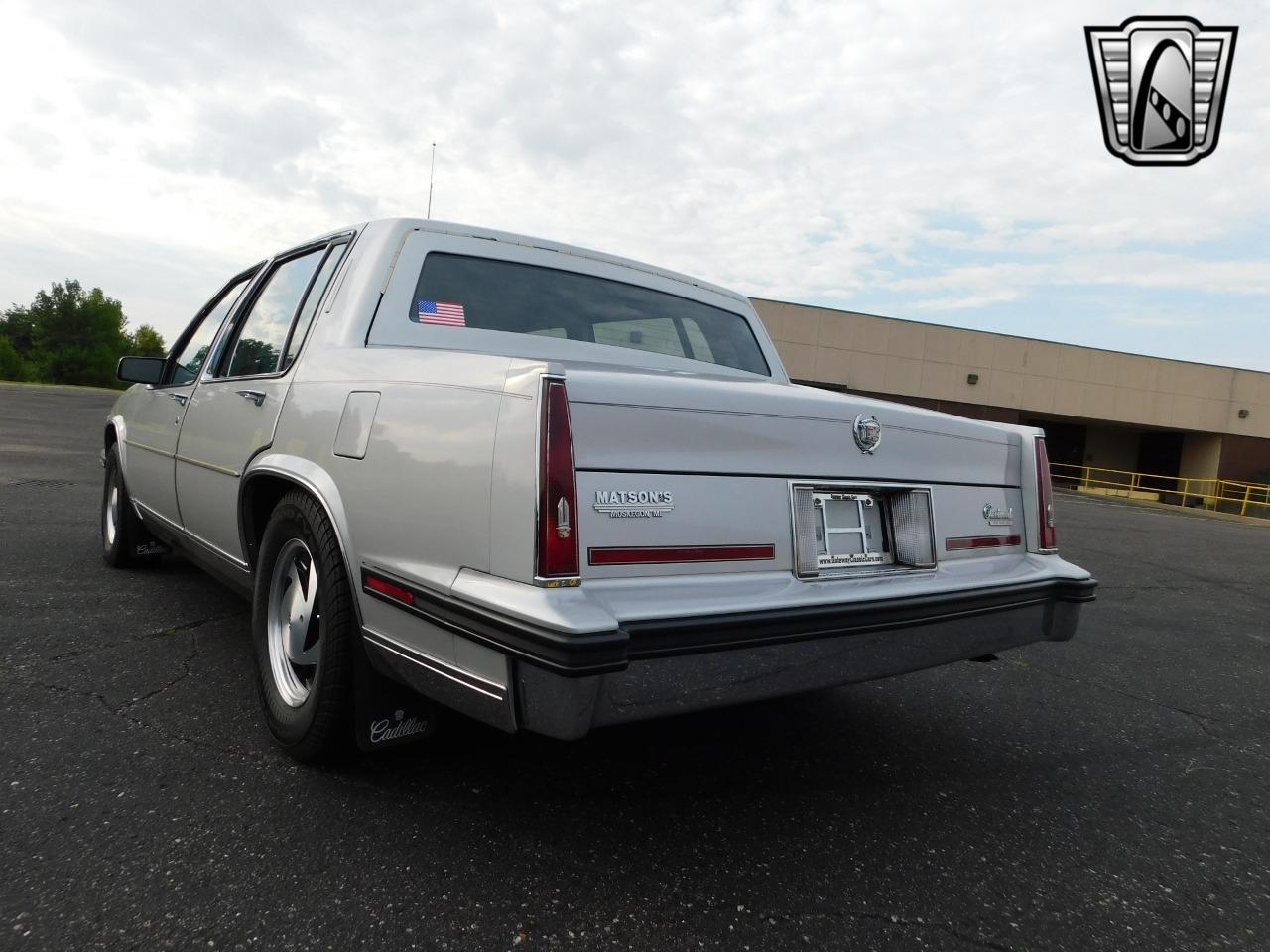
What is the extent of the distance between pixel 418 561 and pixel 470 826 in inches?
29.5

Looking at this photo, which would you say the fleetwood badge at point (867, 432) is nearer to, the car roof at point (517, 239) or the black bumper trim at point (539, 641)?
the black bumper trim at point (539, 641)

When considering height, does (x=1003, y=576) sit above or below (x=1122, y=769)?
above

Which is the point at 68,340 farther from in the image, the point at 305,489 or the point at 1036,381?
the point at 305,489

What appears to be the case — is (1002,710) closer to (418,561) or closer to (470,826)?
(470,826)

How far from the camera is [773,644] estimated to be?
2.15 metres

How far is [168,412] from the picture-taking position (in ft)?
13.6

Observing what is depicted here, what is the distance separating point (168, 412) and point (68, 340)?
352ft

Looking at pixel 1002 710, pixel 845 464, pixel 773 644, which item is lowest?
pixel 1002 710

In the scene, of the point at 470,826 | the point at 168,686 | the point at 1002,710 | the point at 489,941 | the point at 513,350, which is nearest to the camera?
the point at 489,941

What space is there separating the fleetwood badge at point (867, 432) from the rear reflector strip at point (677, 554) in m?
0.46

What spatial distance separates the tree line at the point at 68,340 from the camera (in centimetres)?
9100

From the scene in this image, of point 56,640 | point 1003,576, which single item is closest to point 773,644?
point 1003,576

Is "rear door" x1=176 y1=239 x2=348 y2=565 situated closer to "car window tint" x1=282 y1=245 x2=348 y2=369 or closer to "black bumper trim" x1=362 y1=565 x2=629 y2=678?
"car window tint" x1=282 y1=245 x2=348 y2=369

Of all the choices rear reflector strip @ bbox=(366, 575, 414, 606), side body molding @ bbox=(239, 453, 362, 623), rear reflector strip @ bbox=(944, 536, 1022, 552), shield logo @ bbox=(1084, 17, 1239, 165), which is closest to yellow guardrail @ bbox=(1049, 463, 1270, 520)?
shield logo @ bbox=(1084, 17, 1239, 165)
